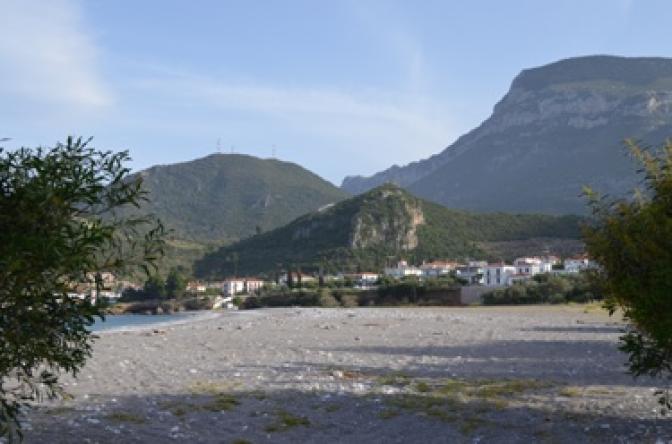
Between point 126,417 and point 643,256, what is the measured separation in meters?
9.32

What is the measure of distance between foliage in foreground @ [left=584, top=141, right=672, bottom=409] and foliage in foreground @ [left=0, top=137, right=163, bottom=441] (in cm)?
749

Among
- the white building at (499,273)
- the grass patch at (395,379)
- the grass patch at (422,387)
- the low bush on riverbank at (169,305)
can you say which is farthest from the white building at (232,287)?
the grass patch at (422,387)

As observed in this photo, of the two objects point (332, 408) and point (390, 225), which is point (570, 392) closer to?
point (332, 408)

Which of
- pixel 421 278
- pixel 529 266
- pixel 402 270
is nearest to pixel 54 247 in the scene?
pixel 421 278

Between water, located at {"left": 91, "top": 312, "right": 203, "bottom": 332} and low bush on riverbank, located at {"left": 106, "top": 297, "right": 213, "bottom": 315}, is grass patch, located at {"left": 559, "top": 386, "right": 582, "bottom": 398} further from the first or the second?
low bush on riverbank, located at {"left": 106, "top": 297, "right": 213, "bottom": 315}

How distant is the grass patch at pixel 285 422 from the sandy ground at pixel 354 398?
0.8 inches

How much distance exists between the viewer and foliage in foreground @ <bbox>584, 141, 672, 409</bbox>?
423 inches

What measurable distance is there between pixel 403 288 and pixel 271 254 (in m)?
83.6

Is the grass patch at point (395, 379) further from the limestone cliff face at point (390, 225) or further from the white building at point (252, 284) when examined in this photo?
the limestone cliff face at point (390, 225)

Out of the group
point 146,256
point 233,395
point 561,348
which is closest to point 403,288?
point 561,348

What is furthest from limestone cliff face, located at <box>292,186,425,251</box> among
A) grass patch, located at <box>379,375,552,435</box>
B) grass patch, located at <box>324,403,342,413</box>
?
grass patch, located at <box>324,403,342,413</box>

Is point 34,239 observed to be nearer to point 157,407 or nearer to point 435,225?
point 157,407

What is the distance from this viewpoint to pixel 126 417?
42.6 feet

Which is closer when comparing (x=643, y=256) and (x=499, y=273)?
(x=643, y=256)
